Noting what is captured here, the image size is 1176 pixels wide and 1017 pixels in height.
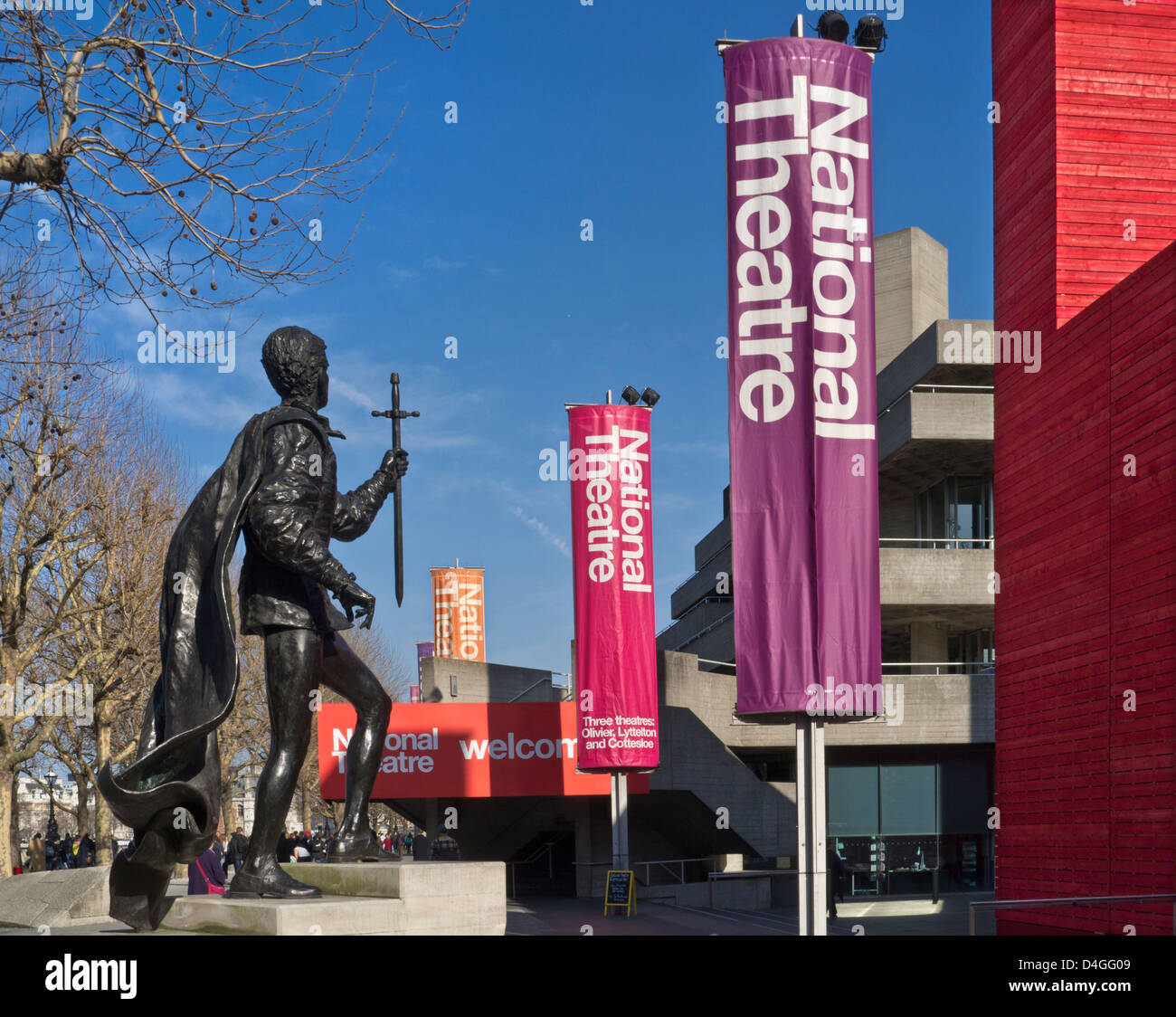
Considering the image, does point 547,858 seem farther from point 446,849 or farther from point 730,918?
point 446,849

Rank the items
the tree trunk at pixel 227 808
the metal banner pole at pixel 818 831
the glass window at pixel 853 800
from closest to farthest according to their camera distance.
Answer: the metal banner pole at pixel 818 831
the glass window at pixel 853 800
the tree trunk at pixel 227 808

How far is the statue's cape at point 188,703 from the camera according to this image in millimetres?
6184

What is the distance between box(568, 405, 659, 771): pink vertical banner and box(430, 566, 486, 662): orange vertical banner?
1015 inches

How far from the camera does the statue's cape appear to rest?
618 cm

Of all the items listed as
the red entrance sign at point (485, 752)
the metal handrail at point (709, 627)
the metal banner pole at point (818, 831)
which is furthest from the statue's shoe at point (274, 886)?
the metal handrail at point (709, 627)

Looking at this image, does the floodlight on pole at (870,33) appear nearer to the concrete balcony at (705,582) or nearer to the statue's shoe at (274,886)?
the statue's shoe at (274,886)

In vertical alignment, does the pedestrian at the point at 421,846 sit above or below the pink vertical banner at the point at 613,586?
below

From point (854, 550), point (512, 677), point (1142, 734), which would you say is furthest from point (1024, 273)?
point (512, 677)

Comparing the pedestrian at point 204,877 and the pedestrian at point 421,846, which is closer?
the pedestrian at point 204,877

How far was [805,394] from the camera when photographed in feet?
44.6

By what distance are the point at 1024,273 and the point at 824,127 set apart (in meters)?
3.42

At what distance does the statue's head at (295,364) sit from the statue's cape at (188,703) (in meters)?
0.14

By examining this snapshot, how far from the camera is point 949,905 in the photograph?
104 ft
